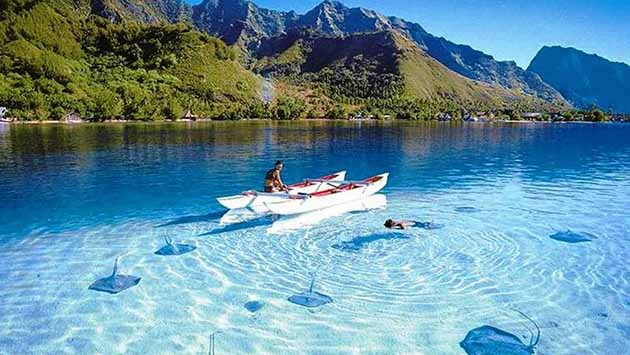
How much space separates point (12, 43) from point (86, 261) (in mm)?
214826

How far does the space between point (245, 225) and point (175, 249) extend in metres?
4.18

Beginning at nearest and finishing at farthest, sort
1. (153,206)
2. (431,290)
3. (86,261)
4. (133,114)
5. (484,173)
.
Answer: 1. (431,290)
2. (86,261)
3. (153,206)
4. (484,173)
5. (133,114)

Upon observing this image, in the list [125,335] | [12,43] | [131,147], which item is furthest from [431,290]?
[12,43]

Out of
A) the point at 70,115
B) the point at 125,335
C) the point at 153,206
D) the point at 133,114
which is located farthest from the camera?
the point at 133,114

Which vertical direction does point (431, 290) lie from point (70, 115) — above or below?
below

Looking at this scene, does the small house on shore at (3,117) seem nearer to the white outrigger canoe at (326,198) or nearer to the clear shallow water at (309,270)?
the clear shallow water at (309,270)

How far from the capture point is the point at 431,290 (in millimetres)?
13547

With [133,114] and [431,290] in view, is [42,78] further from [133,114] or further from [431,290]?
[431,290]

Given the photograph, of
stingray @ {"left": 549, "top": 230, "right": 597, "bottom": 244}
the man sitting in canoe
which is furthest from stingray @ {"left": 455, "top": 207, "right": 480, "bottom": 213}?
the man sitting in canoe

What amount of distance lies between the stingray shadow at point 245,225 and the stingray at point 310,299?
24.5ft

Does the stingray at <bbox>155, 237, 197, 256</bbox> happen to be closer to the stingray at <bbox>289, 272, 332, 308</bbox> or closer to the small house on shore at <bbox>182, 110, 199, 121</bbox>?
the stingray at <bbox>289, 272, 332, 308</bbox>

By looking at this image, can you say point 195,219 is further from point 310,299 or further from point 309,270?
point 310,299

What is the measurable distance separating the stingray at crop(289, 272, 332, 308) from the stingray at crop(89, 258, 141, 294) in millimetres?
5042

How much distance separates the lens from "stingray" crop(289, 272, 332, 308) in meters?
12.6
